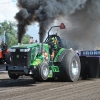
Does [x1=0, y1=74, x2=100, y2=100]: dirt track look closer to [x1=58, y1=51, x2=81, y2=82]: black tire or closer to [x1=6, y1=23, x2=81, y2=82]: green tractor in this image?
[x1=6, y1=23, x2=81, y2=82]: green tractor

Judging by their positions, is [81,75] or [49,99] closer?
[49,99]

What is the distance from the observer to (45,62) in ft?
35.4

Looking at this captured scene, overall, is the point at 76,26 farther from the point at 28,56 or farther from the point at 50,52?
the point at 28,56

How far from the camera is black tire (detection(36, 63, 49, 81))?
9966mm

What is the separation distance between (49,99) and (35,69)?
2.53 metres

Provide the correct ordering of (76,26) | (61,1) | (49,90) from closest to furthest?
(49,90) → (61,1) → (76,26)

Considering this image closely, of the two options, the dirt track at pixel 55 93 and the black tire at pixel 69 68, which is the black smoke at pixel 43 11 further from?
the dirt track at pixel 55 93

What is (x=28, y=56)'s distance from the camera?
33.7 feet

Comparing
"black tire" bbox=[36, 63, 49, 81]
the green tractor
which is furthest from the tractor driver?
"black tire" bbox=[36, 63, 49, 81]

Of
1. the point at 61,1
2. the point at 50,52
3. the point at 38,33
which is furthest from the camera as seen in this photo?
the point at 61,1

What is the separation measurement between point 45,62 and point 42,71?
786mm

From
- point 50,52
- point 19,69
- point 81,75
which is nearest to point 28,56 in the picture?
point 19,69

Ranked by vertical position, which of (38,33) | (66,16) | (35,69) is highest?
(66,16)

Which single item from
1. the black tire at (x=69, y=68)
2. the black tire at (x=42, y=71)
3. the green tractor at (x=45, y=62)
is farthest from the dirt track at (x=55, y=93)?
the black tire at (x=69, y=68)
